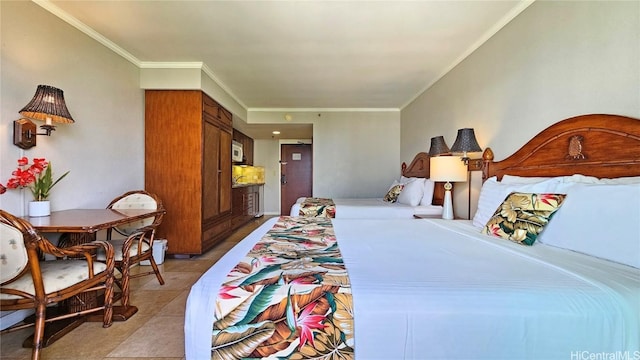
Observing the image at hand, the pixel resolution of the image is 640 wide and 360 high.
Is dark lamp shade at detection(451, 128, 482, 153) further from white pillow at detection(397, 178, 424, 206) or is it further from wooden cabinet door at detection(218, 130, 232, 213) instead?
wooden cabinet door at detection(218, 130, 232, 213)

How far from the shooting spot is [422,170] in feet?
13.8

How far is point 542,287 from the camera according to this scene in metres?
0.99

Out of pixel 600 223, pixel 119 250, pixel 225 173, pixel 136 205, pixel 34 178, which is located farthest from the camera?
pixel 225 173

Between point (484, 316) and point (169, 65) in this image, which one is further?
point (169, 65)

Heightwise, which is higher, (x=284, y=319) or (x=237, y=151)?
(x=237, y=151)

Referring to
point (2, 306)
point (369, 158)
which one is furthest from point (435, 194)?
point (2, 306)

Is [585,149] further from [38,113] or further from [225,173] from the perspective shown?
[225,173]

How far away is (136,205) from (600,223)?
3.39 metres

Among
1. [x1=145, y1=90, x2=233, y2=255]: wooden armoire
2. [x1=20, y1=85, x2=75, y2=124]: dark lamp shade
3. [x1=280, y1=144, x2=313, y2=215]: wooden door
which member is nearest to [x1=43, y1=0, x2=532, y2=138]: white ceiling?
[x1=145, y1=90, x2=233, y2=255]: wooden armoire

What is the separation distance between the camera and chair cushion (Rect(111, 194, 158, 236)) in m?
2.77

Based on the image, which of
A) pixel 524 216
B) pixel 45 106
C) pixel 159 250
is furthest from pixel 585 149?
pixel 159 250

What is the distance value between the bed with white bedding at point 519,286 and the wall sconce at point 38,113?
1732mm

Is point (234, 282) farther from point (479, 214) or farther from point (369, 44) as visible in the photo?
point (369, 44)

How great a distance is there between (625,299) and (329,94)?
13.4 feet
